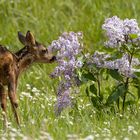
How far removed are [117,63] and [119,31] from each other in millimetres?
398

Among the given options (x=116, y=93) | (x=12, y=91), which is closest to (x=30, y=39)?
(x=12, y=91)

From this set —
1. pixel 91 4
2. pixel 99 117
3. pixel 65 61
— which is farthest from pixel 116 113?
pixel 91 4

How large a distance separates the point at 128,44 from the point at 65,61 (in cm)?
73

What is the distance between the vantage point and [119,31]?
28.9ft

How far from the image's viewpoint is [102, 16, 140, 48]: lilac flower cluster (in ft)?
28.8

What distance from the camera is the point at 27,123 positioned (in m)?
8.34

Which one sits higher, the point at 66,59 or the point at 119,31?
the point at 119,31

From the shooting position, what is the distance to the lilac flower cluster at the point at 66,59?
8.86m

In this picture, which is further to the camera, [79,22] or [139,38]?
A: [79,22]

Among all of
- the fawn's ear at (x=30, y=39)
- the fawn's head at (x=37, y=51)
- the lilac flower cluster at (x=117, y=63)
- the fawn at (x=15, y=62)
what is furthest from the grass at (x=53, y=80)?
the fawn's ear at (x=30, y=39)

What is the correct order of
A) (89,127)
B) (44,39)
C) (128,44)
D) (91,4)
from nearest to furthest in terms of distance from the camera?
(89,127), (128,44), (44,39), (91,4)

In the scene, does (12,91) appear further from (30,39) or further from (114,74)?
(114,74)

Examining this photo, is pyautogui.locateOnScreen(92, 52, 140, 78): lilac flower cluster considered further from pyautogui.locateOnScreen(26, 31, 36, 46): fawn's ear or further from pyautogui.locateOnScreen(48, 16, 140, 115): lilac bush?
pyautogui.locateOnScreen(26, 31, 36, 46): fawn's ear

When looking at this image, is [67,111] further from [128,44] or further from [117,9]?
[117,9]
